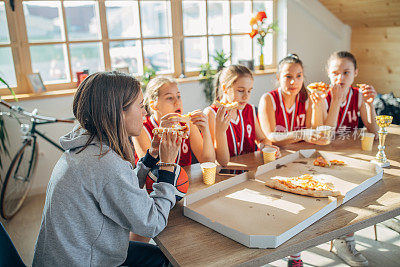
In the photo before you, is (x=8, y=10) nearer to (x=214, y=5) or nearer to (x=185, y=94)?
(x=185, y=94)

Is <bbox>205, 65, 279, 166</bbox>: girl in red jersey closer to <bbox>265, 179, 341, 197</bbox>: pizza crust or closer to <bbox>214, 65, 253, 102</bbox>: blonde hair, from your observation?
<bbox>214, 65, 253, 102</bbox>: blonde hair

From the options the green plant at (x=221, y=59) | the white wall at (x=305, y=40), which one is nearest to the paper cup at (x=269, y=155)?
the white wall at (x=305, y=40)

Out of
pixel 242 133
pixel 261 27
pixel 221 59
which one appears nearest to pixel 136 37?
pixel 221 59

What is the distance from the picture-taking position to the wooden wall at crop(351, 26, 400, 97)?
175 inches

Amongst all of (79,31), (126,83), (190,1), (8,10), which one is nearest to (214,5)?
(190,1)

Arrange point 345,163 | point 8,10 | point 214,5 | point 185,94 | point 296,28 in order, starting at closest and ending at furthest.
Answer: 1. point 345,163
2. point 8,10
3. point 185,94
4. point 214,5
5. point 296,28

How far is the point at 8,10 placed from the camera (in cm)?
320

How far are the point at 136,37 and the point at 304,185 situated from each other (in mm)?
3095

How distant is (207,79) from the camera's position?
416cm

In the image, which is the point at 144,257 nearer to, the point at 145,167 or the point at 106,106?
the point at 145,167

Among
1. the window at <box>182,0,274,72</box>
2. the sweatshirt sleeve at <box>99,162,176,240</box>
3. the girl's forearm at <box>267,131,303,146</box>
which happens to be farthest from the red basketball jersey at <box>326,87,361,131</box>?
the window at <box>182,0,274,72</box>

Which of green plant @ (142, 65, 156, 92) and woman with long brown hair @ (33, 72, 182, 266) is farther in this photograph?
green plant @ (142, 65, 156, 92)

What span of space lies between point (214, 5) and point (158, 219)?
12.7 feet

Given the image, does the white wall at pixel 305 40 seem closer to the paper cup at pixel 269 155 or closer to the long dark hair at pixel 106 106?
the paper cup at pixel 269 155
